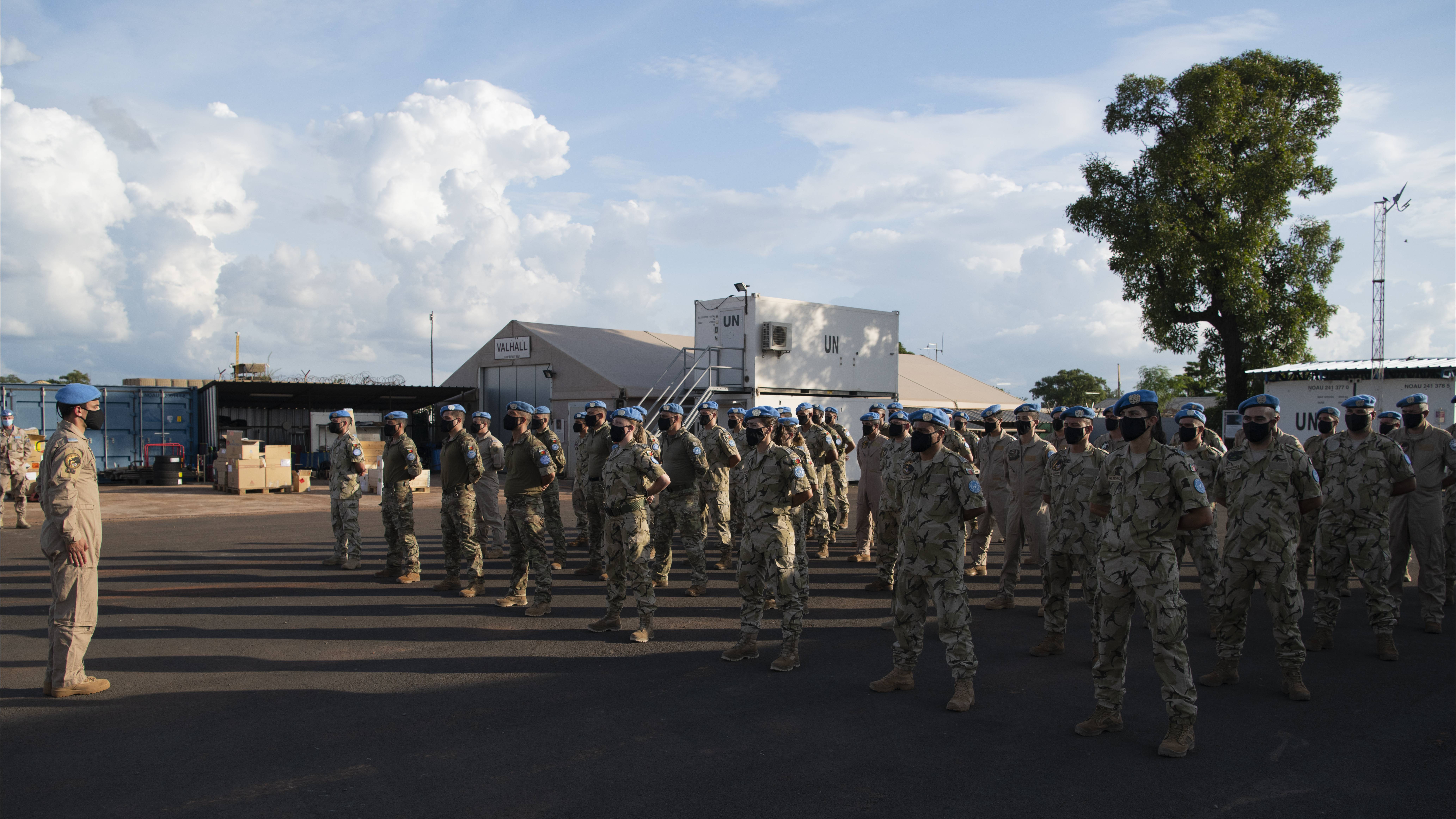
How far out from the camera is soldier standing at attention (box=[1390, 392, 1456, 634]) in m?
8.09

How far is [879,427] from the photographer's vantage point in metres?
12.5

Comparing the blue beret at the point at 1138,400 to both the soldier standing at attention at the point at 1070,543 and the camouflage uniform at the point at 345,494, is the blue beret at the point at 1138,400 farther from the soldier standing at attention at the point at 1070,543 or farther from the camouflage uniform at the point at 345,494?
the camouflage uniform at the point at 345,494

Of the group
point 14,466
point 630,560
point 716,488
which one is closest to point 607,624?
point 630,560

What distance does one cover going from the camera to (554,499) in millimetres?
11727

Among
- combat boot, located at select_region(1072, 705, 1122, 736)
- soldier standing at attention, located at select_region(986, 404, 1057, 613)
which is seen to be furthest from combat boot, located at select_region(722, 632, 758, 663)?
soldier standing at attention, located at select_region(986, 404, 1057, 613)

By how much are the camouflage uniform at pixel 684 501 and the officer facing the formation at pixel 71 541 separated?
5067 millimetres

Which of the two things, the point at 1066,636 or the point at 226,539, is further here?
the point at 226,539

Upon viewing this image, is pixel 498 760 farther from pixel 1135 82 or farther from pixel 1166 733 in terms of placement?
pixel 1135 82

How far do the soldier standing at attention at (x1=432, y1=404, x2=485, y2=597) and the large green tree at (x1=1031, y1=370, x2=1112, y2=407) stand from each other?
6191cm

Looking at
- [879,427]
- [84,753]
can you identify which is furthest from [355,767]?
[879,427]

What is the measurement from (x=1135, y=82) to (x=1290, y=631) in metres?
24.6

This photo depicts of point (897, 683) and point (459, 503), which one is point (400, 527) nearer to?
point (459, 503)

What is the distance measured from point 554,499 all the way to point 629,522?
14.4ft

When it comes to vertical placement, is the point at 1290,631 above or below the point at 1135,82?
below
